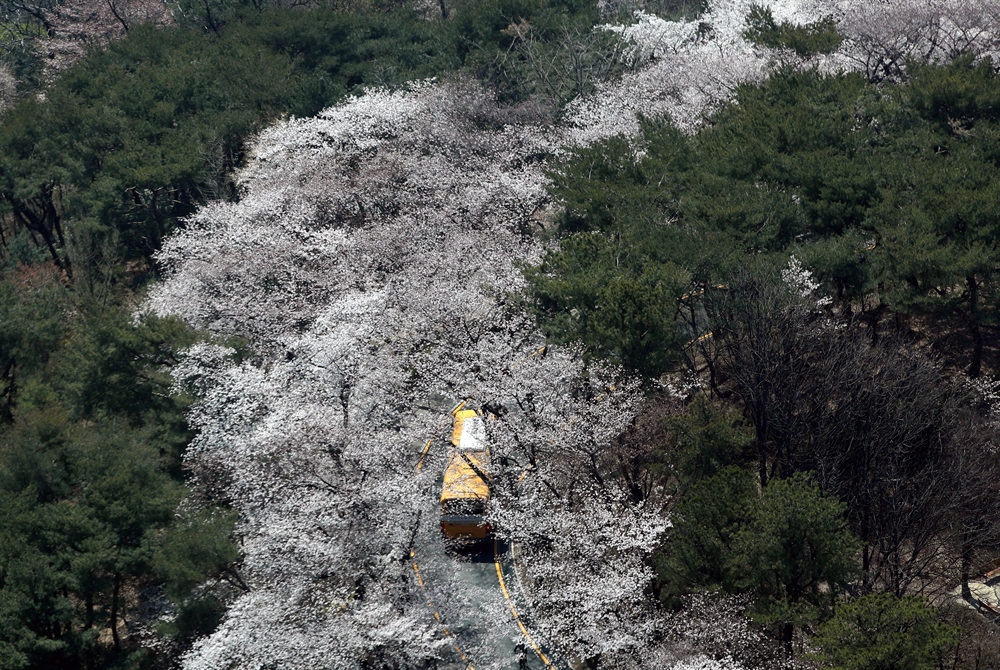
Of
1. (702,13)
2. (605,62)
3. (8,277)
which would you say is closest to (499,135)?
(605,62)

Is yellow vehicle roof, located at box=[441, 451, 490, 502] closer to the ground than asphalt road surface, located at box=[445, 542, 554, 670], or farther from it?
farther from it

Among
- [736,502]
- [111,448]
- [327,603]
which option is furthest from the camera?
[111,448]

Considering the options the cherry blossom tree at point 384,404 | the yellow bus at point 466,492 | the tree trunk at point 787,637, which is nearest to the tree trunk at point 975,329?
the cherry blossom tree at point 384,404

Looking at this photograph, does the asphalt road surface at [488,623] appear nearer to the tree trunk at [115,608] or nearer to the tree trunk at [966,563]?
the tree trunk at [115,608]

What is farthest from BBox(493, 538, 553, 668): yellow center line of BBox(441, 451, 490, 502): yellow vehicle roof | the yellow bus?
BBox(441, 451, 490, 502): yellow vehicle roof

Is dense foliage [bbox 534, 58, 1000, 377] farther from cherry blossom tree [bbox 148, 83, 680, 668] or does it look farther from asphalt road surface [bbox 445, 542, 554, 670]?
asphalt road surface [bbox 445, 542, 554, 670]

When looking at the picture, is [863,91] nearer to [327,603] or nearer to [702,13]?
[702,13]
